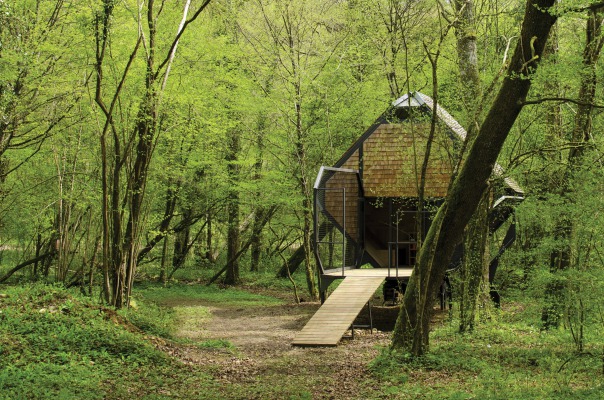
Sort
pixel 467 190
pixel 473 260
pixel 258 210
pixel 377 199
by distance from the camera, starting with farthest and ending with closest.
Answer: pixel 258 210 → pixel 377 199 → pixel 473 260 → pixel 467 190

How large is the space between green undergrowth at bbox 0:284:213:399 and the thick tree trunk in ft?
9.24

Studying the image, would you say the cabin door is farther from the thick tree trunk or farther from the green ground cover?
the thick tree trunk

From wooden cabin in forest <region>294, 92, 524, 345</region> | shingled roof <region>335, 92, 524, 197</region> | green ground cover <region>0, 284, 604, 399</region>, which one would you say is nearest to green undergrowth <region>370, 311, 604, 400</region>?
green ground cover <region>0, 284, 604, 399</region>

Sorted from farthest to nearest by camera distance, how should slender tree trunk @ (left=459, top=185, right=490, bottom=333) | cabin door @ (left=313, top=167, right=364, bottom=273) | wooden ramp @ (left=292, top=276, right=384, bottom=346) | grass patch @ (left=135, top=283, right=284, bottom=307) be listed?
grass patch @ (left=135, top=283, right=284, bottom=307), cabin door @ (left=313, top=167, right=364, bottom=273), wooden ramp @ (left=292, top=276, right=384, bottom=346), slender tree trunk @ (left=459, top=185, right=490, bottom=333)

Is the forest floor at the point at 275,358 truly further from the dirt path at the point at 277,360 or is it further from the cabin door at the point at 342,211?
the cabin door at the point at 342,211

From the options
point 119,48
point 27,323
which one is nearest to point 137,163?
point 119,48

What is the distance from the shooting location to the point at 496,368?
26.8 ft

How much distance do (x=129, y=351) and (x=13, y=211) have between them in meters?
8.20

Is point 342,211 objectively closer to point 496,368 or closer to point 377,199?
point 377,199

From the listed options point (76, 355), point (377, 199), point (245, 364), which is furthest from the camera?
point (377, 199)

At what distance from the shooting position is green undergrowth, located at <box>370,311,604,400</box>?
271 inches

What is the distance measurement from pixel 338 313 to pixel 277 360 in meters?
2.62

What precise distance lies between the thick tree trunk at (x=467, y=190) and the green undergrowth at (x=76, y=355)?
2818 millimetres

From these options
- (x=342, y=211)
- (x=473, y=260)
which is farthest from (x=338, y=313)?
(x=342, y=211)
